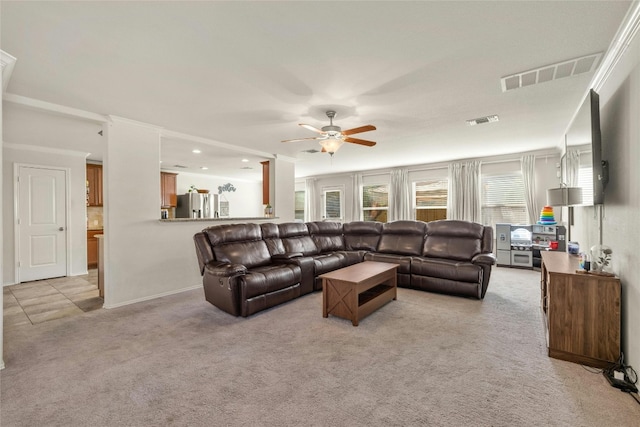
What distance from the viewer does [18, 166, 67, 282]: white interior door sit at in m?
4.94

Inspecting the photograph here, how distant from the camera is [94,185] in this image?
20.1ft

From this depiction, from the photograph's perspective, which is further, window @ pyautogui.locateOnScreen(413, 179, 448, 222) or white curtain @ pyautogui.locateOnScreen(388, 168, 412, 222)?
white curtain @ pyautogui.locateOnScreen(388, 168, 412, 222)

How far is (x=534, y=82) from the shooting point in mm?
2775

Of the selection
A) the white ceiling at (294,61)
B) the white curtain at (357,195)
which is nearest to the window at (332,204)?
the white curtain at (357,195)

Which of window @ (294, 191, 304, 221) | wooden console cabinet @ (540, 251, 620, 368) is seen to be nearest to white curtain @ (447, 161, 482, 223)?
wooden console cabinet @ (540, 251, 620, 368)

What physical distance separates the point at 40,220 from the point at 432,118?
6864 mm

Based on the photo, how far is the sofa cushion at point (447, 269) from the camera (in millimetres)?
3754

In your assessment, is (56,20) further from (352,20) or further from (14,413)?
(14,413)

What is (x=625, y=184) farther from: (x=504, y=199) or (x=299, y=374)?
(x=504, y=199)

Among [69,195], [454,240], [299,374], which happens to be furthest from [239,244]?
[69,195]

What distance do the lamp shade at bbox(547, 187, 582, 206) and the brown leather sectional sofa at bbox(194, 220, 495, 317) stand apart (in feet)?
3.43

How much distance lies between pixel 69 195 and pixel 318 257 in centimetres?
501

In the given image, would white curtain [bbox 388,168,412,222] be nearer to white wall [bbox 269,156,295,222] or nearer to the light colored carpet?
white wall [bbox 269,156,295,222]

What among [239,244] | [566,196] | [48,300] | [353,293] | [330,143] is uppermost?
[330,143]
